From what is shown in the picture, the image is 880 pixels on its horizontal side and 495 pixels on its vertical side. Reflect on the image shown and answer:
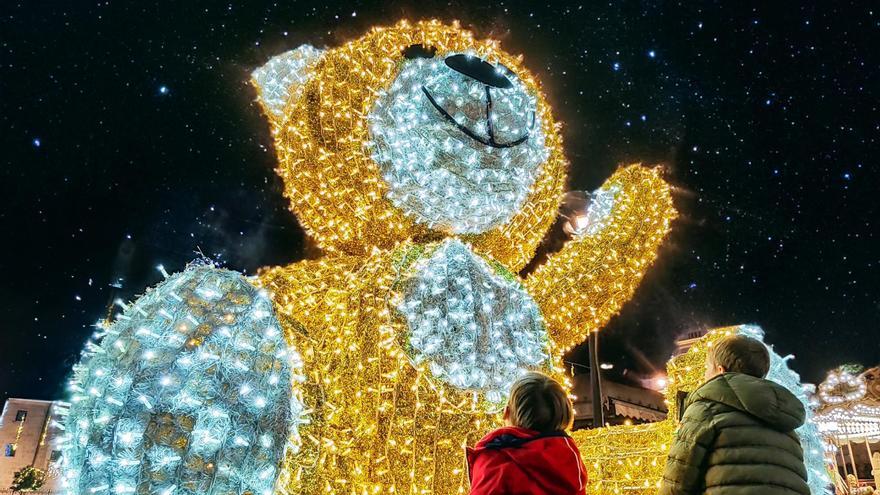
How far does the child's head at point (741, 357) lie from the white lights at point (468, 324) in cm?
73

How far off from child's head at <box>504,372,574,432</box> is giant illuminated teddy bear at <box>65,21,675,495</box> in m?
0.62

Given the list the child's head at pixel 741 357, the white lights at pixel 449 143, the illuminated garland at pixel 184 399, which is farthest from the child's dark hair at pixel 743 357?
the illuminated garland at pixel 184 399

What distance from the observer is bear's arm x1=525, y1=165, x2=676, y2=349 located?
9.90 ft

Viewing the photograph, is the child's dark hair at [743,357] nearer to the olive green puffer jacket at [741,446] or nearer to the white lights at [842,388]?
the olive green puffer jacket at [741,446]

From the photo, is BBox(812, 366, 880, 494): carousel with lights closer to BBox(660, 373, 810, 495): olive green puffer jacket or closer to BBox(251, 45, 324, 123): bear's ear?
BBox(660, 373, 810, 495): olive green puffer jacket

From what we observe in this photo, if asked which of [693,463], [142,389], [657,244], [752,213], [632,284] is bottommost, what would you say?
[693,463]

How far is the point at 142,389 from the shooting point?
1556mm

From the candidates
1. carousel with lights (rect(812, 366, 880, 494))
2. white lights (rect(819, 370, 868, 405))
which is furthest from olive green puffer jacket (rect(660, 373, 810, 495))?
white lights (rect(819, 370, 868, 405))

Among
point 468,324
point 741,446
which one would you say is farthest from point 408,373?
point 741,446

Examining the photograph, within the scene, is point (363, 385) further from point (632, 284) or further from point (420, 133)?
point (632, 284)

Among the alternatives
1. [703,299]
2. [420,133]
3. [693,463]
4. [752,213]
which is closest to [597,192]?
[420,133]

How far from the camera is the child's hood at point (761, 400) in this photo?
1.58 meters

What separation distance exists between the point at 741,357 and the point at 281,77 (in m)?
2.45

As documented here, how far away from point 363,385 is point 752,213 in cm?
507
